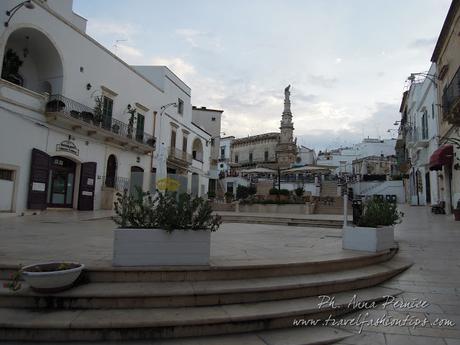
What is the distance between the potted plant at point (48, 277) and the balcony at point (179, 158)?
2496 centimetres

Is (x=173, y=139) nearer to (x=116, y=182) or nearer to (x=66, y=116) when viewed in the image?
(x=116, y=182)

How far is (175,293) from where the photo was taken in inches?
152

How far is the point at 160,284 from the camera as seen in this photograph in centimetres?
420

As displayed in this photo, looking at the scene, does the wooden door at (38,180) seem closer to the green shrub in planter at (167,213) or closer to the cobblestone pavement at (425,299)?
the green shrub in planter at (167,213)

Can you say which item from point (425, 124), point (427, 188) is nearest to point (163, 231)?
point (425, 124)

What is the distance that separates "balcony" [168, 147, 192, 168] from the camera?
2902 centimetres

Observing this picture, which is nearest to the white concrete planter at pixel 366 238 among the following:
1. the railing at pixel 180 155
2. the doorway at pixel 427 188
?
the railing at pixel 180 155

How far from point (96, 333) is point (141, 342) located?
1.34ft

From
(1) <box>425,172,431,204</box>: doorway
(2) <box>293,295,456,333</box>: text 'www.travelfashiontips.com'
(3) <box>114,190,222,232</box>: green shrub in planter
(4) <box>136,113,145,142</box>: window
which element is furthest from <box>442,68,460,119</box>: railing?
(4) <box>136,113,145,142</box>: window

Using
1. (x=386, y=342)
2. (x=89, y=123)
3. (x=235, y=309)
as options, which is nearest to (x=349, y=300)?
(x=386, y=342)

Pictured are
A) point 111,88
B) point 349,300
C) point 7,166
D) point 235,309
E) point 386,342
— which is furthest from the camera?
point 111,88

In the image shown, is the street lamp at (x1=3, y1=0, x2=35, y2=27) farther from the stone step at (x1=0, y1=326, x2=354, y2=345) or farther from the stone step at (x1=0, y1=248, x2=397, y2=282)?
the stone step at (x1=0, y1=326, x2=354, y2=345)

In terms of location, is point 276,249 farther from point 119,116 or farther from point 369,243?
point 119,116

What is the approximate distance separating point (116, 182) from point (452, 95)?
58.1 ft
